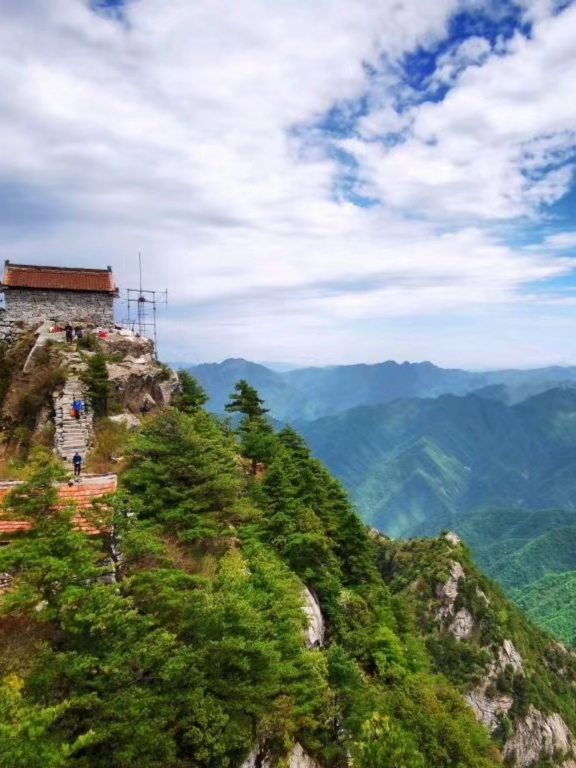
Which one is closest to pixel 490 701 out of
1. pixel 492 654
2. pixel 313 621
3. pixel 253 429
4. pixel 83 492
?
pixel 492 654

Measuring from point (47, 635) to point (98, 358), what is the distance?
65.8 feet

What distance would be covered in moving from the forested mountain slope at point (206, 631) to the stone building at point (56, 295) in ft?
42.4

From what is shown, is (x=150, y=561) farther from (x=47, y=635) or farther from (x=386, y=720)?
(x=386, y=720)

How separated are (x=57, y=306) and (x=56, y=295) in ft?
2.93

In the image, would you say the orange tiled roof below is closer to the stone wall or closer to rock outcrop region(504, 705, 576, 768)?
the stone wall

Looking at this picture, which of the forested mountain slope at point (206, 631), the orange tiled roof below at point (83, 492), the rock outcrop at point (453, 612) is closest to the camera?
the forested mountain slope at point (206, 631)

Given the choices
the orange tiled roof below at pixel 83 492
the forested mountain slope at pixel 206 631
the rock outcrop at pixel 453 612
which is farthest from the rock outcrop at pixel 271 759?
the rock outcrop at pixel 453 612

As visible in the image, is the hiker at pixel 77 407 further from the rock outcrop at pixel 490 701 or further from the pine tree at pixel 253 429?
the rock outcrop at pixel 490 701

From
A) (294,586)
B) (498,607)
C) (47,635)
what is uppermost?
(47,635)

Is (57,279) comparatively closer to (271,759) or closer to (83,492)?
(83,492)

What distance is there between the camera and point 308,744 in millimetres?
17438

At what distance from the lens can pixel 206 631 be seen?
13.7 m

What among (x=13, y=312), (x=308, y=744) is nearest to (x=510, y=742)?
(x=308, y=744)

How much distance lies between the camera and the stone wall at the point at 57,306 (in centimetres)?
3841
